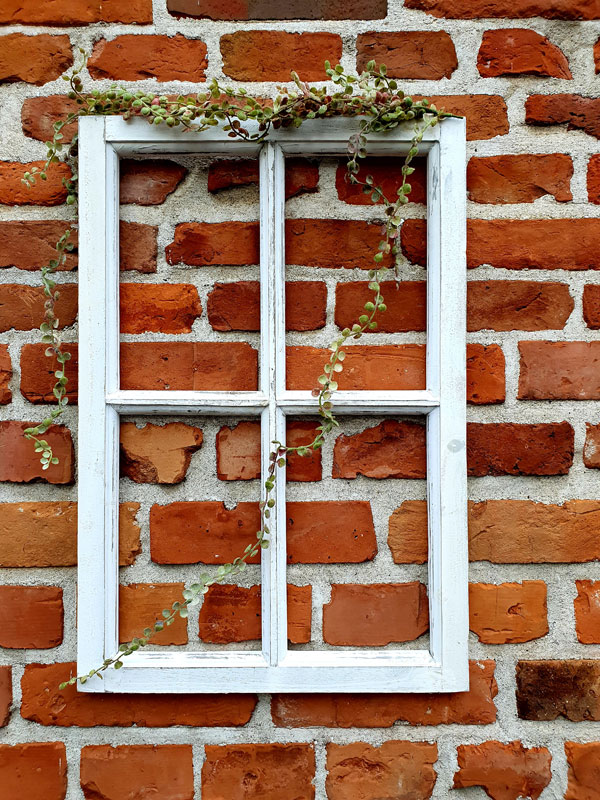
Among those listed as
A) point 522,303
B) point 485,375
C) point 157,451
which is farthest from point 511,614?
point 157,451

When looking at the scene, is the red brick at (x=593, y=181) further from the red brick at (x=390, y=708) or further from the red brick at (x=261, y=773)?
the red brick at (x=261, y=773)

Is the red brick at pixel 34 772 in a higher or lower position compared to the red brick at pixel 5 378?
lower

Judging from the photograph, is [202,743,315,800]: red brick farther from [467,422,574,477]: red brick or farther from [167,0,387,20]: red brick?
[167,0,387,20]: red brick

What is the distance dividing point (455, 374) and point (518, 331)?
0.13 m

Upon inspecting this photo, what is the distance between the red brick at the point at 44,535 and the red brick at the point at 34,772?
288mm

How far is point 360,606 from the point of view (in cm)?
97

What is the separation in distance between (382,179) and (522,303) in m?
0.29

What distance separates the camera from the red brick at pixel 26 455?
98cm

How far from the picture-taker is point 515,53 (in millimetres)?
961

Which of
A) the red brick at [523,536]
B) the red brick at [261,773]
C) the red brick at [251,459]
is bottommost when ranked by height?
the red brick at [261,773]

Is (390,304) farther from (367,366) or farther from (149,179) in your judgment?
(149,179)

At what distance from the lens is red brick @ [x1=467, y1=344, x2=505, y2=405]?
0.97 meters

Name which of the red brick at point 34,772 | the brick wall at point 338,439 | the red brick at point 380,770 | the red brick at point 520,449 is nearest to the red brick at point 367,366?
the brick wall at point 338,439

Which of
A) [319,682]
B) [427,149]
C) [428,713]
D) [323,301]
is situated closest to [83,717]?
[319,682]
